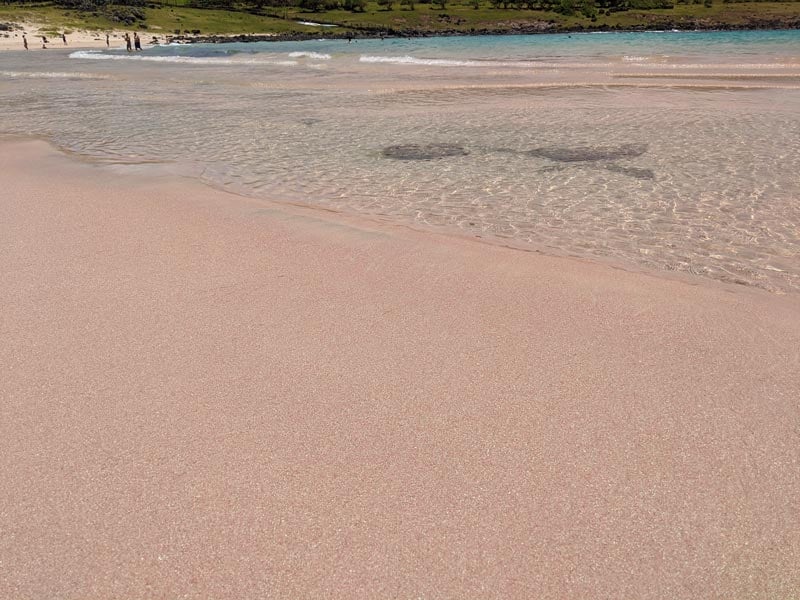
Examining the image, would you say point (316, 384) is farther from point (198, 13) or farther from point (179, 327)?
point (198, 13)

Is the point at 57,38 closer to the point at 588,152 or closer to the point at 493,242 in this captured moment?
the point at 588,152

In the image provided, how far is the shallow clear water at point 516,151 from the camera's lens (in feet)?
23.9

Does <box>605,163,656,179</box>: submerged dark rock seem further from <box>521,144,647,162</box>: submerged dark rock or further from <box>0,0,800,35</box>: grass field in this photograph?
<box>0,0,800,35</box>: grass field

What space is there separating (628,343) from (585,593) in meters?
2.34

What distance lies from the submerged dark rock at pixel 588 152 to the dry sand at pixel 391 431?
543 cm

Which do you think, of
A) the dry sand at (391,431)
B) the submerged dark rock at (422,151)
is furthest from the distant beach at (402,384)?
the submerged dark rock at (422,151)

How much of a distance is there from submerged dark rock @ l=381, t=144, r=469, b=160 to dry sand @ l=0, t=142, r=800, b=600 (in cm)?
562

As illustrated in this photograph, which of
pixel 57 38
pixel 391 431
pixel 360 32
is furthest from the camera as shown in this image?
pixel 360 32

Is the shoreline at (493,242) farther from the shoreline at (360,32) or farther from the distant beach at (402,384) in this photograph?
the shoreline at (360,32)

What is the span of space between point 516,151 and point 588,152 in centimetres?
133

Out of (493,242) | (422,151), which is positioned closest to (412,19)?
(422,151)

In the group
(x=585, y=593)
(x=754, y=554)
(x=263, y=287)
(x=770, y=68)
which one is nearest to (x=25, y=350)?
(x=263, y=287)

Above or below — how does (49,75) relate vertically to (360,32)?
below

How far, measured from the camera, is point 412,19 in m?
112
